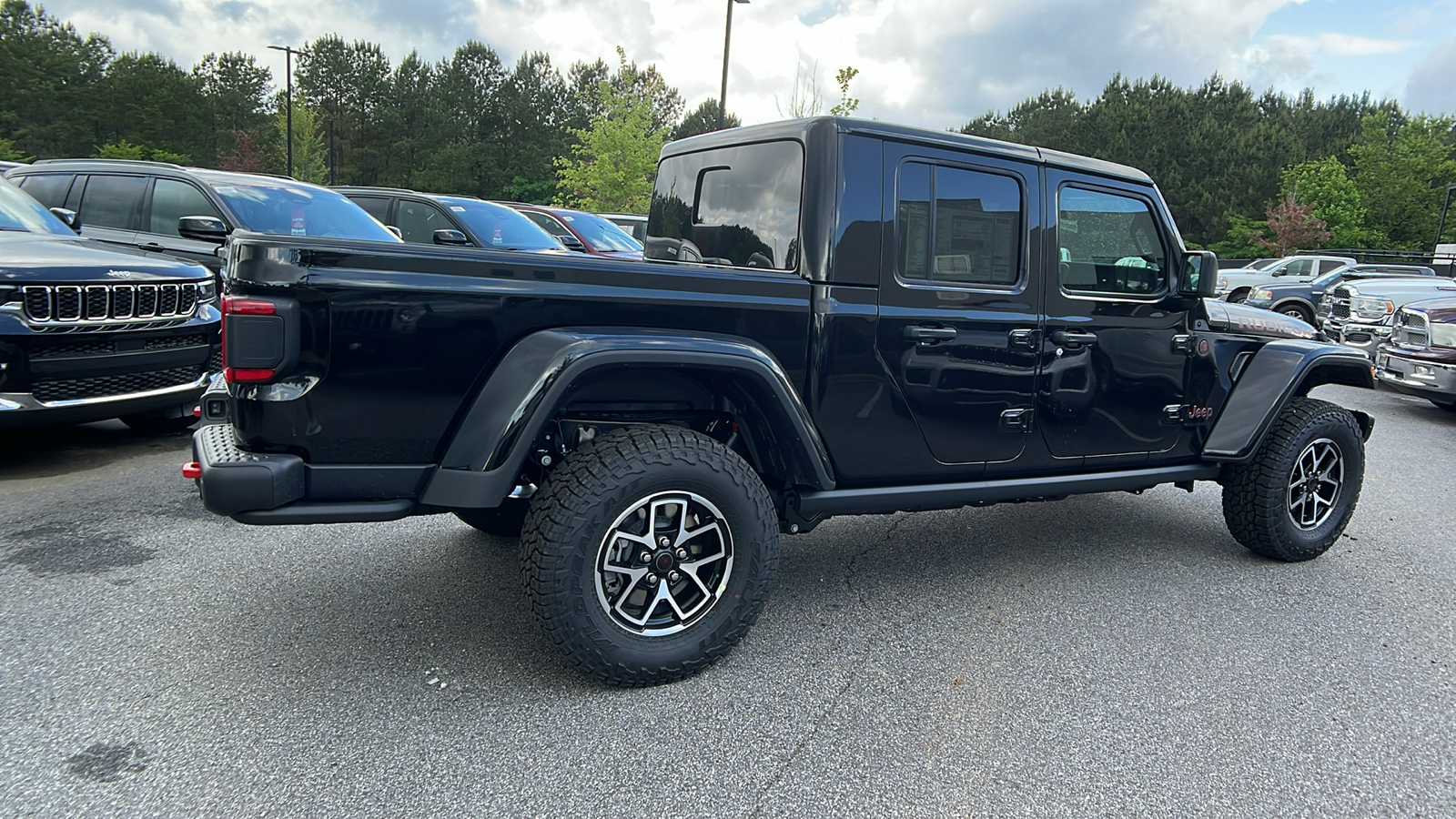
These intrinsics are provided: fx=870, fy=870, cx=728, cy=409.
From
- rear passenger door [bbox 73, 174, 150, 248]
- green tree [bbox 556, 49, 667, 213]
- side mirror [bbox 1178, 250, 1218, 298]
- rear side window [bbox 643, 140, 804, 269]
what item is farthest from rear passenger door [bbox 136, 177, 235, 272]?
green tree [bbox 556, 49, 667, 213]

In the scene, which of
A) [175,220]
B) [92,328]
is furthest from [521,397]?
[175,220]

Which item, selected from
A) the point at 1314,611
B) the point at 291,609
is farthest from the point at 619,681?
the point at 1314,611

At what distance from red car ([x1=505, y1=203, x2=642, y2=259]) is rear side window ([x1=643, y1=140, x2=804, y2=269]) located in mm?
7011

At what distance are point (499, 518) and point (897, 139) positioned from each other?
217cm

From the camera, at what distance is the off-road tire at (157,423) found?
6043mm

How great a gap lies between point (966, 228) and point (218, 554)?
11.7ft

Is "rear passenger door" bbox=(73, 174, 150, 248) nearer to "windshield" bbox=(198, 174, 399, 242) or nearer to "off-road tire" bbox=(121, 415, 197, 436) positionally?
"windshield" bbox=(198, 174, 399, 242)

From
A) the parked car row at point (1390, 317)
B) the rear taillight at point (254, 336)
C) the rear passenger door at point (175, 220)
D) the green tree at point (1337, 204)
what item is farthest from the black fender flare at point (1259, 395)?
the green tree at point (1337, 204)

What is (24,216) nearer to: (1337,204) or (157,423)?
(157,423)

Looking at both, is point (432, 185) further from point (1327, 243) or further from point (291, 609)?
point (291, 609)

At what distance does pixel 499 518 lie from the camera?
3.54m

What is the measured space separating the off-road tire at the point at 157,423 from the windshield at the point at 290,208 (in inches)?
58.4

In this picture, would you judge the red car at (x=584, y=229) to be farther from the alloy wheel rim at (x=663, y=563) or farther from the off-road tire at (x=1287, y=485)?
the alloy wheel rim at (x=663, y=563)

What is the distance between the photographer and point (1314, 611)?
3822 mm
